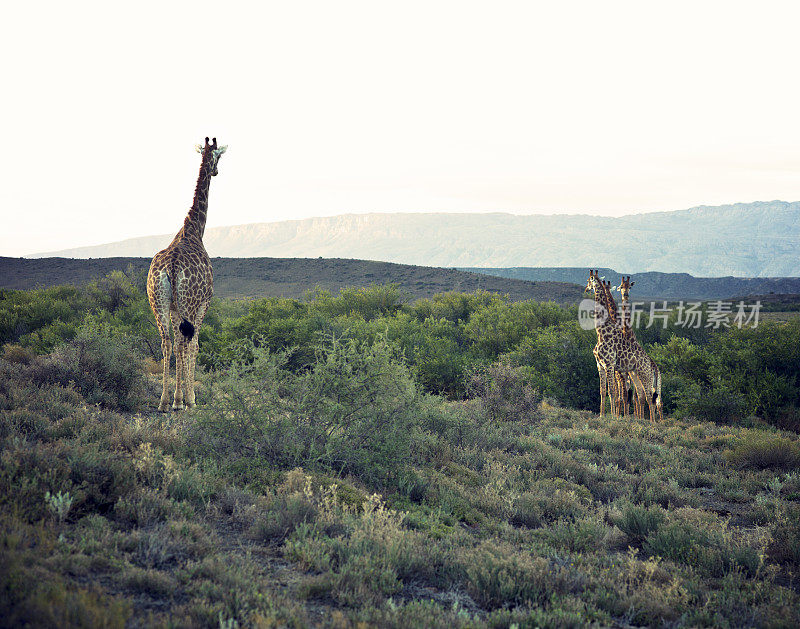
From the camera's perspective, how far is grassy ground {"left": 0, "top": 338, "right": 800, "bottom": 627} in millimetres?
3582

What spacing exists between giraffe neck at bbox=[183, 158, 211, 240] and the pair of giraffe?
861 centimetres

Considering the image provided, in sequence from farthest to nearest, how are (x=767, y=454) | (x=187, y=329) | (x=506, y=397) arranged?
1. (x=506, y=397)
2. (x=767, y=454)
3. (x=187, y=329)

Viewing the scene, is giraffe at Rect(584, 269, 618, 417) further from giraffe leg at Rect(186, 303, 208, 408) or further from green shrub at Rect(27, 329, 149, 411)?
green shrub at Rect(27, 329, 149, 411)

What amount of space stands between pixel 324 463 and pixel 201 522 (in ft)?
6.57

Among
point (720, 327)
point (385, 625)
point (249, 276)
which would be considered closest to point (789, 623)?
point (385, 625)

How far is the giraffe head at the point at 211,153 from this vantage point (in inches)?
377

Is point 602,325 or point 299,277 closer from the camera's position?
point 602,325

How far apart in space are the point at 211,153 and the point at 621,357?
9.80m

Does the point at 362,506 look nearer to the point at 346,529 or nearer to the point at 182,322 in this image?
the point at 346,529

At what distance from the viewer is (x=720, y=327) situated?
21.5m

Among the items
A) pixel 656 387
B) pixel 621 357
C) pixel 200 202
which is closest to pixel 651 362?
pixel 656 387

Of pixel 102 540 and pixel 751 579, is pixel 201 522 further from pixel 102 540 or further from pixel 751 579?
pixel 751 579

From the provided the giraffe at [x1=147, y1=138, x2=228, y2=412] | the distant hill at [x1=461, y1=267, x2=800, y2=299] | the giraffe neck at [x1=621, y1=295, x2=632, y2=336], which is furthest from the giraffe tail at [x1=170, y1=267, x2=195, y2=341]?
the distant hill at [x1=461, y1=267, x2=800, y2=299]

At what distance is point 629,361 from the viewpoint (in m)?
12.0
